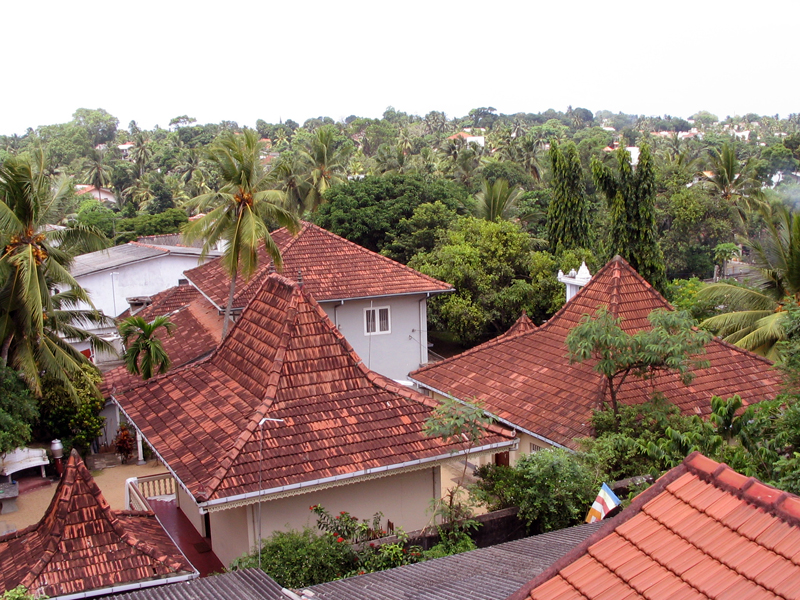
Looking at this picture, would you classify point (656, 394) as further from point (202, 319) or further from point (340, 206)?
point (340, 206)

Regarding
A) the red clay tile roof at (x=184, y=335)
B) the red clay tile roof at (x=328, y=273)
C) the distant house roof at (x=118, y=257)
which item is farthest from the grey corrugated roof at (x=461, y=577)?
the distant house roof at (x=118, y=257)

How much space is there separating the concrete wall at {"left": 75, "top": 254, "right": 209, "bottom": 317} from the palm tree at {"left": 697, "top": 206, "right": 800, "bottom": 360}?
70.0ft

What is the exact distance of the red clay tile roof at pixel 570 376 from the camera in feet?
46.4

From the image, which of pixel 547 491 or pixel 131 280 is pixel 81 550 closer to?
pixel 547 491

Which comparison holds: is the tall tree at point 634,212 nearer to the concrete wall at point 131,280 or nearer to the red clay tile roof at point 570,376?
the red clay tile roof at point 570,376

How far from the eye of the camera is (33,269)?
51.7 feet

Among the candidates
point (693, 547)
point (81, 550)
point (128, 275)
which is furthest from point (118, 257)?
point (693, 547)

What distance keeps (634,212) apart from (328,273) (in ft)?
41.5

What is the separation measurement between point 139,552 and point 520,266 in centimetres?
2245

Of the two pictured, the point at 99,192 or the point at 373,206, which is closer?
the point at 373,206

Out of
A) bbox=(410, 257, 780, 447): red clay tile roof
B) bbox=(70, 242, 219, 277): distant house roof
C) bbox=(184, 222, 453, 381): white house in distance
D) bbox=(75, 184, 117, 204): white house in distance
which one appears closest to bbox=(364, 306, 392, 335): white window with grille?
bbox=(184, 222, 453, 381): white house in distance

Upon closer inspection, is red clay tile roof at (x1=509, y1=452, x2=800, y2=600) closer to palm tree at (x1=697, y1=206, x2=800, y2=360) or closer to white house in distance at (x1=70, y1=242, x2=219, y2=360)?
palm tree at (x1=697, y1=206, x2=800, y2=360)

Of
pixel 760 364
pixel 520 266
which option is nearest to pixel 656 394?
pixel 760 364

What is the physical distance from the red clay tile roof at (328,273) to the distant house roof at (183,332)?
3.54ft
